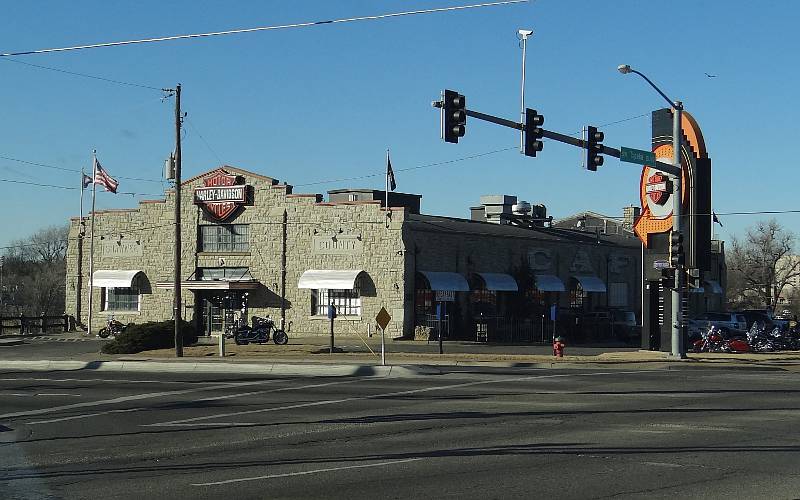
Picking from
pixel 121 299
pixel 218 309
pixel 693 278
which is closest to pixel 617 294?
pixel 218 309

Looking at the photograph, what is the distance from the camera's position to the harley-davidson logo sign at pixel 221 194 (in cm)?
5456

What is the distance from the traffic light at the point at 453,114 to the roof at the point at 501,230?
24266 millimetres

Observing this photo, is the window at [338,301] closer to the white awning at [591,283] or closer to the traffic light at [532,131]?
the white awning at [591,283]

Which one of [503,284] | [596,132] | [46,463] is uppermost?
[596,132]

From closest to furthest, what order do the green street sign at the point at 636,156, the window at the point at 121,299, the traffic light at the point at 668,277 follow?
the green street sign at the point at 636,156
the traffic light at the point at 668,277
the window at the point at 121,299

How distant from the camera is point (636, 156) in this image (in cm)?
3272

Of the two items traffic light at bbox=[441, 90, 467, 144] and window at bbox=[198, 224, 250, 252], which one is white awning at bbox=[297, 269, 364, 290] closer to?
window at bbox=[198, 224, 250, 252]

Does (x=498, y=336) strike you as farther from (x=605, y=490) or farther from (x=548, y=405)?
(x=605, y=490)

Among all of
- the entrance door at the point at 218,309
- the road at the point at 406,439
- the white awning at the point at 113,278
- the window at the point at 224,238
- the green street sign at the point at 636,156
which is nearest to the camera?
the road at the point at 406,439

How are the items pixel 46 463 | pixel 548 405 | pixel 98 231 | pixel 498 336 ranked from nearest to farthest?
pixel 46 463
pixel 548 405
pixel 498 336
pixel 98 231

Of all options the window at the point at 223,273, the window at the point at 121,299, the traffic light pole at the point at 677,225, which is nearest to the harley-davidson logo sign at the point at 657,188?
the traffic light pole at the point at 677,225

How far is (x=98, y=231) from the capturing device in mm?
59188

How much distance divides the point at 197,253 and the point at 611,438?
43223mm

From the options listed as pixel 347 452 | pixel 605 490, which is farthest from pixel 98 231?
pixel 605 490
